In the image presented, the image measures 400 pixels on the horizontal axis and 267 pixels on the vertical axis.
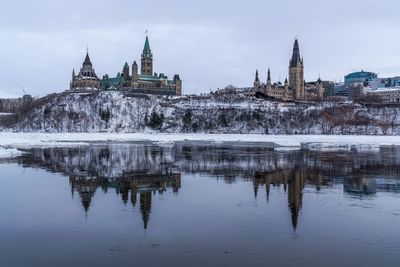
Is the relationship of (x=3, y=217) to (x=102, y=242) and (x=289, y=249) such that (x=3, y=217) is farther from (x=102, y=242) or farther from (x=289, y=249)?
(x=289, y=249)

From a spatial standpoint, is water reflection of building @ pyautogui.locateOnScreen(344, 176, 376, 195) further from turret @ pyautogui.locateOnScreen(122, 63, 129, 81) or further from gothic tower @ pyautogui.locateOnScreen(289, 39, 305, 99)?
gothic tower @ pyautogui.locateOnScreen(289, 39, 305, 99)

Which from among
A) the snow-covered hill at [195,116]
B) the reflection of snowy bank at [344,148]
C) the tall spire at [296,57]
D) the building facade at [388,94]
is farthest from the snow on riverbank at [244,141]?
the building facade at [388,94]

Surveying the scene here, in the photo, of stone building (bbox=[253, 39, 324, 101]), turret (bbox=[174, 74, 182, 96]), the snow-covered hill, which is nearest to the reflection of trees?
the snow-covered hill

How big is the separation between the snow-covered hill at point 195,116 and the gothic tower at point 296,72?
3610 cm

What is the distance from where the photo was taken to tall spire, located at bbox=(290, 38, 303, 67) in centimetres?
16700

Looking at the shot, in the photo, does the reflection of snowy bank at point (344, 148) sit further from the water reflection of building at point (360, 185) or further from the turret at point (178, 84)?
the turret at point (178, 84)

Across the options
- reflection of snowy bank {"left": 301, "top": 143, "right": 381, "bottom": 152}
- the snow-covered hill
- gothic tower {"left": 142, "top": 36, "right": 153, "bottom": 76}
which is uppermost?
gothic tower {"left": 142, "top": 36, "right": 153, "bottom": 76}

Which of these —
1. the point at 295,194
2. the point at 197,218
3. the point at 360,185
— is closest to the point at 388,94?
the point at 360,185

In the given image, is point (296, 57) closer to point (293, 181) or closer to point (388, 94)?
point (388, 94)

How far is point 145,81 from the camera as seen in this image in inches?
6201

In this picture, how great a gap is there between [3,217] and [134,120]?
110 m

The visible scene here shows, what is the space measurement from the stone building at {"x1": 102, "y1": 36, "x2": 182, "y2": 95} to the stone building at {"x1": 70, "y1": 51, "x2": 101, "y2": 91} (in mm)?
3317

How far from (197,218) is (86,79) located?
150m

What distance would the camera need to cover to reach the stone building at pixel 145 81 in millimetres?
154125
